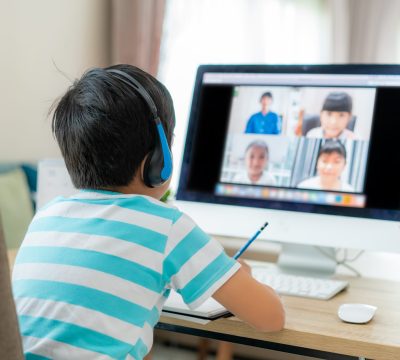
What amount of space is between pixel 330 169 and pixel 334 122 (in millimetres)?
110

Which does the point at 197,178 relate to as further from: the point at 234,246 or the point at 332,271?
the point at 234,246

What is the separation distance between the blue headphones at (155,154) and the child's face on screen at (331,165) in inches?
20.4

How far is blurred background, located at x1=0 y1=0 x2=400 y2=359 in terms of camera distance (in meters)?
2.60

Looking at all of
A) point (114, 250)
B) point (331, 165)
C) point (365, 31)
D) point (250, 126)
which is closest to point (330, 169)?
point (331, 165)

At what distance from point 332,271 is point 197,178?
398 millimetres

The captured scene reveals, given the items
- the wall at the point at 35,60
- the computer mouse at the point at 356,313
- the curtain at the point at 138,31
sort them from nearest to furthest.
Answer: the computer mouse at the point at 356,313, the wall at the point at 35,60, the curtain at the point at 138,31

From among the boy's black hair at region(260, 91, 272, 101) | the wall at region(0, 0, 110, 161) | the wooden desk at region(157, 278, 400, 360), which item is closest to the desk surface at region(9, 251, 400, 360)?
the wooden desk at region(157, 278, 400, 360)

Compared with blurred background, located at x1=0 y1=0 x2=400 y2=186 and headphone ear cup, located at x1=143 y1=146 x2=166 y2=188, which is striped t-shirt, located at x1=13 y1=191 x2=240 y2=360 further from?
blurred background, located at x1=0 y1=0 x2=400 y2=186

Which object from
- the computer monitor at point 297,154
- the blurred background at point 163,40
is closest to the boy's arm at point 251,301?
the computer monitor at point 297,154

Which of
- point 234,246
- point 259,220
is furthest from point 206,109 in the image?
point 234,246

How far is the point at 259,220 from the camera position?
142 centimetres

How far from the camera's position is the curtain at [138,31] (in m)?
3.05

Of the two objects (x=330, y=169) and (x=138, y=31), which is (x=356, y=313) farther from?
(x=138, y=31)

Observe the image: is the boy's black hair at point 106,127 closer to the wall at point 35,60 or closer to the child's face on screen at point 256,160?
the child's face on screen at point 256,160
